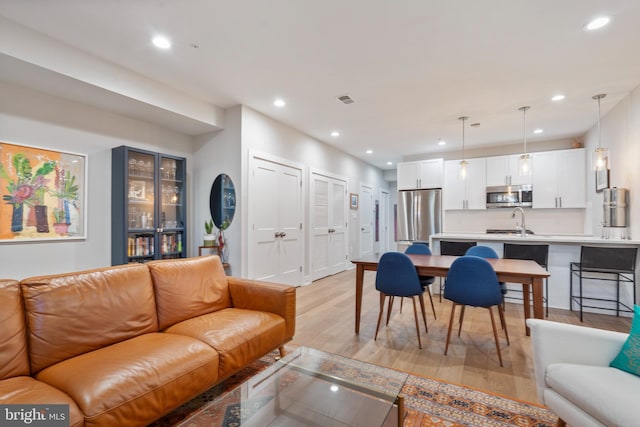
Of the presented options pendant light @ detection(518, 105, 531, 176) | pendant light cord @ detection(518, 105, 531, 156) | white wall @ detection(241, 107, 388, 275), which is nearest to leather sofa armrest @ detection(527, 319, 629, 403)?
pendant light @ detection(518, 105, 531, 176)

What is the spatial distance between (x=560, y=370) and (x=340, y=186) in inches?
202

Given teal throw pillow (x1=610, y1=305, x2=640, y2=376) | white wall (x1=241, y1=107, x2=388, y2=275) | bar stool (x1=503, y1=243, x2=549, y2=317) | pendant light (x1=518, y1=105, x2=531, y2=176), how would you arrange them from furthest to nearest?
white wall (x1=241, y1=107, x2=388, y2=275), pendant light (x1=518, y1=105, x2=531, y2=176), bar stool (x1=503, y1=243, x2=549, y2=317), teal throw pillow (x1=610, y1=305, x2=640, y2=376)

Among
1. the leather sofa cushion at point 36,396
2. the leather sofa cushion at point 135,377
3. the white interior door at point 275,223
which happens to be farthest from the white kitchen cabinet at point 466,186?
the leather sofa cushion at point 36,396

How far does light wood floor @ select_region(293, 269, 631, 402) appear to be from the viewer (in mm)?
2205

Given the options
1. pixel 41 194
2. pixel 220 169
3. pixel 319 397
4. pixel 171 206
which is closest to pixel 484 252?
pixel 319 397

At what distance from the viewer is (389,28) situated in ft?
7.72

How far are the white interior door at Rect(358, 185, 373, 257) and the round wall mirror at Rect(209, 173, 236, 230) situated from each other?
3.88m

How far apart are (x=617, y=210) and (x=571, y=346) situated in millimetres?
3067

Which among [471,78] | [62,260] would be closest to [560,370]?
[471,78]

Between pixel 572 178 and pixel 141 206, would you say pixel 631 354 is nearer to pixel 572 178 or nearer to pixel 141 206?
pixel 141 206

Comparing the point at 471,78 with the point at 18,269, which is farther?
the point at 471,78

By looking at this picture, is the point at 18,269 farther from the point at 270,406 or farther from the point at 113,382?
the point at 270,406

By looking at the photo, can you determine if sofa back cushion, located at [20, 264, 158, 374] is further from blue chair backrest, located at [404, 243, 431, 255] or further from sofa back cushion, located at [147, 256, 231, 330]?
blue chair backrest, located at [404, 243, 431, 255]

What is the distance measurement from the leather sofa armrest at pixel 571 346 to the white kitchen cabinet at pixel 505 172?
4.66 meters
